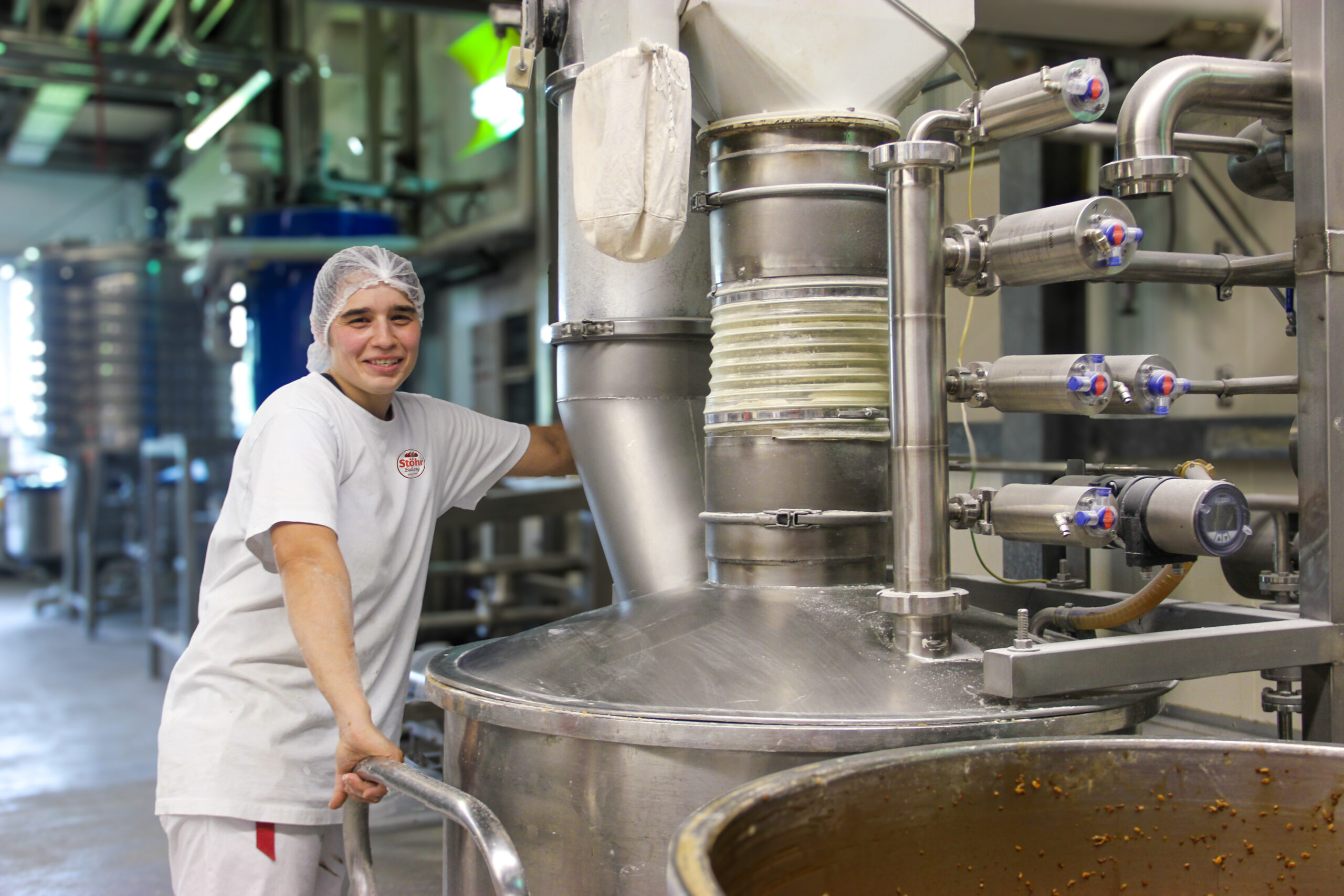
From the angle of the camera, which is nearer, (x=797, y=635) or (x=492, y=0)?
(x=797, y=635)

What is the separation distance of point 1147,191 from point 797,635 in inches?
25.8

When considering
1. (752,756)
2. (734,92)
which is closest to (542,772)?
(752,756)

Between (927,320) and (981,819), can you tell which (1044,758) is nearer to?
(981,819)

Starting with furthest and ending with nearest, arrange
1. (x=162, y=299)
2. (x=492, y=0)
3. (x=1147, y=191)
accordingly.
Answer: (x=162, y=299)
(x=492, y=0)
(x=1147, y=191)

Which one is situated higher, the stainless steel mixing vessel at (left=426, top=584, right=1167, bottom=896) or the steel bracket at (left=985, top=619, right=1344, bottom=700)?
the steel bracket at (left=985, top=619, right=1344, bottom=700)

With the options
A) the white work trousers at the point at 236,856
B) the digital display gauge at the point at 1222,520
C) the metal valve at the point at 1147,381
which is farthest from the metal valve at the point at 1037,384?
the white work trousers at the point at 236,856

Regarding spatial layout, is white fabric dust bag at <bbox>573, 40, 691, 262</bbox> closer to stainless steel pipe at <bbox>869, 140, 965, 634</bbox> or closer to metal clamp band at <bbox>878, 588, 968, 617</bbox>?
stainless steel pipe at <bbox>869, 140, 965, 634</bbox>

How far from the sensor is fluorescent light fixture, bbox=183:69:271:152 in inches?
290

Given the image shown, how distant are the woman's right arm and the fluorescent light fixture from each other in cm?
633

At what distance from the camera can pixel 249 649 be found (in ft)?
5.52

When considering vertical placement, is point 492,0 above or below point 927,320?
above

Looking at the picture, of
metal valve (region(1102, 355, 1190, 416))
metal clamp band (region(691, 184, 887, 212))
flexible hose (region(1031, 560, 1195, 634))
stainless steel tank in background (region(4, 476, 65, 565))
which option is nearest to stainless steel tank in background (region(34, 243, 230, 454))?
stainless steel tank in background (region(4, 476, 65, 565))

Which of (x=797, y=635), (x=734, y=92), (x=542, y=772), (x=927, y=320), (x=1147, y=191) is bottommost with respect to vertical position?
(x=542, y=772)

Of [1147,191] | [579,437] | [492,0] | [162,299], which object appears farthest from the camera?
[162,299]
